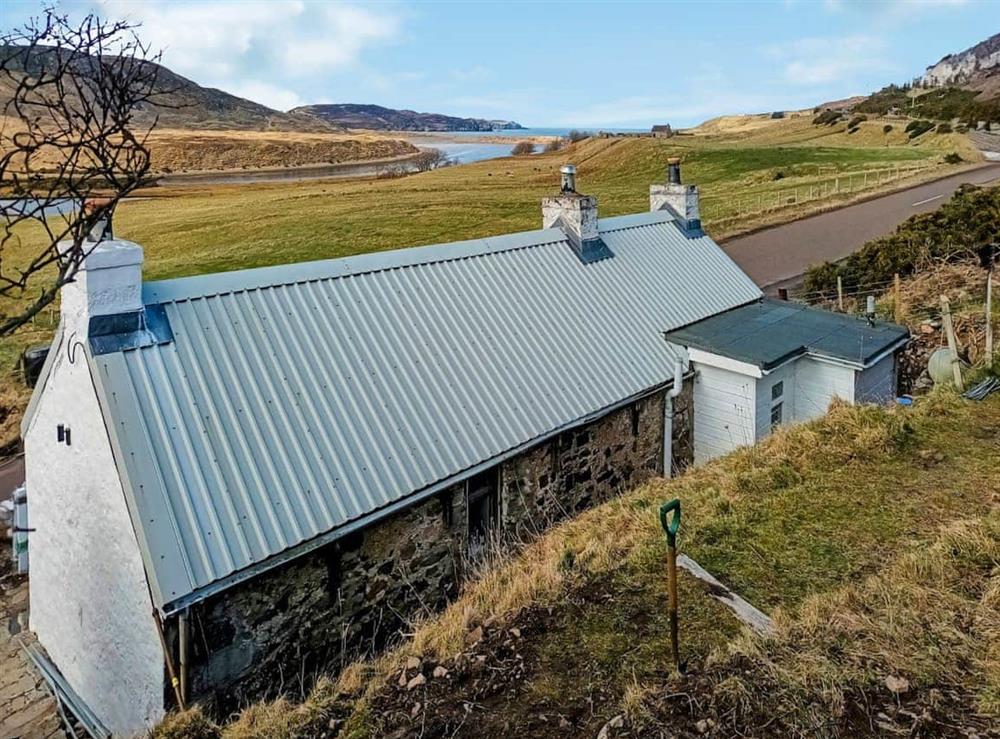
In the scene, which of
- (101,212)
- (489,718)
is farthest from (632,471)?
(101,212)

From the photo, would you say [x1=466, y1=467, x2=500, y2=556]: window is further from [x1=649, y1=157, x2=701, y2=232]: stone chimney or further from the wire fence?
the wire fence

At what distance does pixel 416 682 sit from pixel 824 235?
99.2 ft

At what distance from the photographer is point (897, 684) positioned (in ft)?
15.8

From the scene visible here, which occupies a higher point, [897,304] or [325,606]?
[897,304]

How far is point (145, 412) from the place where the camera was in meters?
6.89

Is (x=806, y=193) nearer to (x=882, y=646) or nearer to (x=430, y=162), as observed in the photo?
(x=882, y=646)

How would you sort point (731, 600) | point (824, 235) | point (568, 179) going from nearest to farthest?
point (731, 600) → point (568, 179) → point (824, 235)

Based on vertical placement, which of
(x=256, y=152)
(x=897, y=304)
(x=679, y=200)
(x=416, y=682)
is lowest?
(x=416, y=682)

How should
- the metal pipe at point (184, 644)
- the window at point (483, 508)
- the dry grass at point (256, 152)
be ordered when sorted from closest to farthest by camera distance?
the metal pipe at point (184, 644), the window at point (483, 508), the dry grass at point (256, 152)

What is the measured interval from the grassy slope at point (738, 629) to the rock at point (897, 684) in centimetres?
3

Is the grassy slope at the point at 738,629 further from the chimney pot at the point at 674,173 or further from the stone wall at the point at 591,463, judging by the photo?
the chimney pot at the point at 674,173

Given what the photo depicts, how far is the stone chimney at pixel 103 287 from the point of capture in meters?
7.06

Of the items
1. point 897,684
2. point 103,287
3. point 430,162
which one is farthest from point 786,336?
point 430,162

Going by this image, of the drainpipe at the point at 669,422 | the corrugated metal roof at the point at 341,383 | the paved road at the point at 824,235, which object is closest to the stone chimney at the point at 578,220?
the corrugated metal roof at the point at 341,383
